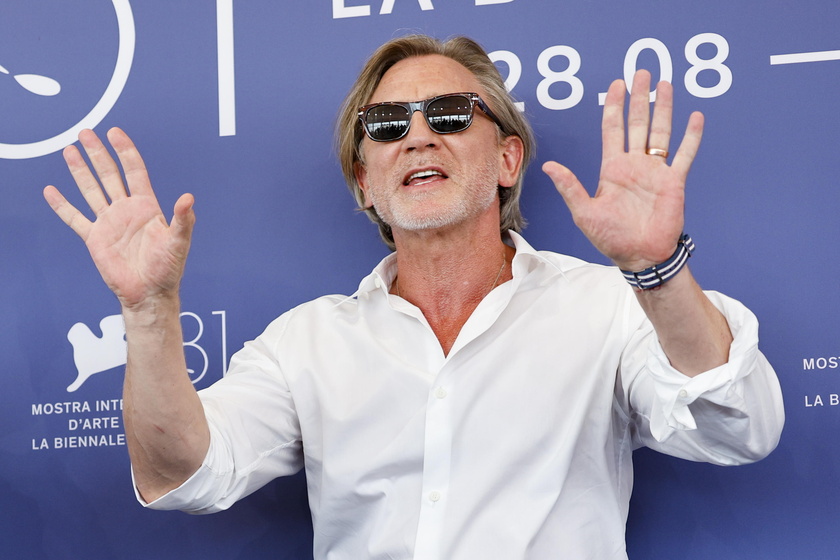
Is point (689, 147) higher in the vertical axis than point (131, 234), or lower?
higher

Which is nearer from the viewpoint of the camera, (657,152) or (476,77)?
(657,152)

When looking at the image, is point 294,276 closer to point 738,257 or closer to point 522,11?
point 522,11

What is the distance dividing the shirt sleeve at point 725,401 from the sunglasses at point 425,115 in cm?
71

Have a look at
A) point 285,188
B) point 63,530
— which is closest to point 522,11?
point 285,188

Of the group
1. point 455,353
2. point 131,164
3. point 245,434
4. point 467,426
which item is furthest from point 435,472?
point 131,164

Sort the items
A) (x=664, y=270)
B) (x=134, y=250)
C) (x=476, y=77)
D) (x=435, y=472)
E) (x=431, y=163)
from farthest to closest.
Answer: (x=476, y=77) < (x=431, y=163) < (x=435, y=472) < (x=134, y=250) < (x=664, y=270)

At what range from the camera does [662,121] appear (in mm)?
1405

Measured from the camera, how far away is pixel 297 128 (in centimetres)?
226

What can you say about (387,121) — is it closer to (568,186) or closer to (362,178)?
(362,178)

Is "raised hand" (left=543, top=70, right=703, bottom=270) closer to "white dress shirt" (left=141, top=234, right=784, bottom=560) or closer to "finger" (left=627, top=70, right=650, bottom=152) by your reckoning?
"finger" (left=627, top=70, right=650, bottom=152)

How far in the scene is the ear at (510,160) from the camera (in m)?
2.13

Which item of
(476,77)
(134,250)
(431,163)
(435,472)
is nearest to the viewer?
(134,250)

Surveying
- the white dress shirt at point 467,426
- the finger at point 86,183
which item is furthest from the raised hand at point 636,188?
the finger at point 86,183

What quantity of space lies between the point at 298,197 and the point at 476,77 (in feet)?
1.77
